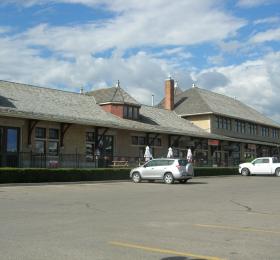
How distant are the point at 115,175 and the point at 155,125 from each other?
13.1 meters

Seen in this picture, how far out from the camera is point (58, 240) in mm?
9438

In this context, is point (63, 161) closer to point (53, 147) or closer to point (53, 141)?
point (53, 147)

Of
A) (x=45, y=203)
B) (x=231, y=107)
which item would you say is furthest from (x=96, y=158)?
(x=231, y=107)

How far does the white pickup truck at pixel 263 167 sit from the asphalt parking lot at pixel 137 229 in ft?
89.3

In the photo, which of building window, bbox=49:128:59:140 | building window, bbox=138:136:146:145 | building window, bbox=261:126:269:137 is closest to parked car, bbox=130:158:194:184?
building window, bbox=49:128:59:140

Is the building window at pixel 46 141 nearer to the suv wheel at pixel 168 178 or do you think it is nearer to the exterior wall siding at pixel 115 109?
the suv wheel at pixel 168 178

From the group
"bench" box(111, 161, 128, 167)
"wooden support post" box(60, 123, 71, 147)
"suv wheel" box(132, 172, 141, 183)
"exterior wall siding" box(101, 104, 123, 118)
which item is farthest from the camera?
"exterior wall siding" box(101, 104, 123, 118)

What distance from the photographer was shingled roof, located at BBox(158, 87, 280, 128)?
199ft

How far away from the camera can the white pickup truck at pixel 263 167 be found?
44.2 metres

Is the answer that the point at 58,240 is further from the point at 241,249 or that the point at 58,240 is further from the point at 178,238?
the point at 241,249

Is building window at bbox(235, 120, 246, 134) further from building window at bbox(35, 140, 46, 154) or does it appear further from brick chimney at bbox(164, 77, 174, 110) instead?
building window at bbox(35, 140, 46, 154)

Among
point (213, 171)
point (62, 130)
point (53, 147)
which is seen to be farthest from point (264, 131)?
point (53, 147)

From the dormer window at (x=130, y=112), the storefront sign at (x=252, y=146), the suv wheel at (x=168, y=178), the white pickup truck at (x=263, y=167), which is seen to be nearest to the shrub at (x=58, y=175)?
the suv wheel at (x=168, y=178)

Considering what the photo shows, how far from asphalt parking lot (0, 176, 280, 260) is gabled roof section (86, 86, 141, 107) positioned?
26975 mm
